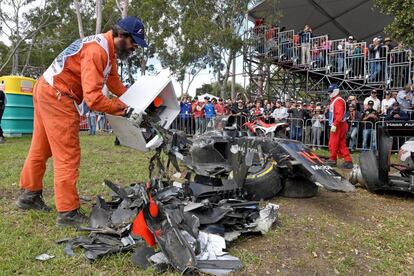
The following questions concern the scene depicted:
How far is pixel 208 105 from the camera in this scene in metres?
13.3

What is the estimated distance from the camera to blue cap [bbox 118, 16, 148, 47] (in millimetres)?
3420

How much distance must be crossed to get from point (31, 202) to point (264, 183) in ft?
8.53

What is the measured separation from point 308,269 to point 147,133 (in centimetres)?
174

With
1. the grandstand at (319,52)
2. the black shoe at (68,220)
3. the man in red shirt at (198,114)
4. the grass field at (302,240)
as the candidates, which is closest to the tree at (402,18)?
the grandstand at (319,52)

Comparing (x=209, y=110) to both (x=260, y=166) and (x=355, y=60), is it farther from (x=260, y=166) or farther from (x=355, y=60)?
(x=260, y=166)

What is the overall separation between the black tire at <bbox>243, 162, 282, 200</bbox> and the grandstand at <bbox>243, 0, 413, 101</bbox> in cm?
832

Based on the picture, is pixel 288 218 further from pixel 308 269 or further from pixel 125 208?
pixel 125 208

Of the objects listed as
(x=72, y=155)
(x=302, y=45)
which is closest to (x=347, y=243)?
(x=72, y=155)

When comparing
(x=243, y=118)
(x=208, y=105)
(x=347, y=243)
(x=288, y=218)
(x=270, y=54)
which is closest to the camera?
(x=347, y=243)

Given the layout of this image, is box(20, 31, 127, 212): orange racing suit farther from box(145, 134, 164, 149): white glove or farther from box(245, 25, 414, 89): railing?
box(245, 25, 414, 89): railing

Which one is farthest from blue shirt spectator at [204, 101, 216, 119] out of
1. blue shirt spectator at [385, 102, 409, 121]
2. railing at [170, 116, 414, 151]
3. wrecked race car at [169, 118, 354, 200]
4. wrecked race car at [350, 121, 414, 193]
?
wrecked race car at [350, 121, 414, 193]

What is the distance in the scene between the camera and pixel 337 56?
546 inches

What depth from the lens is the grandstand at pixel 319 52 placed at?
12.1m

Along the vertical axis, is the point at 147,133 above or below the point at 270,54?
below
